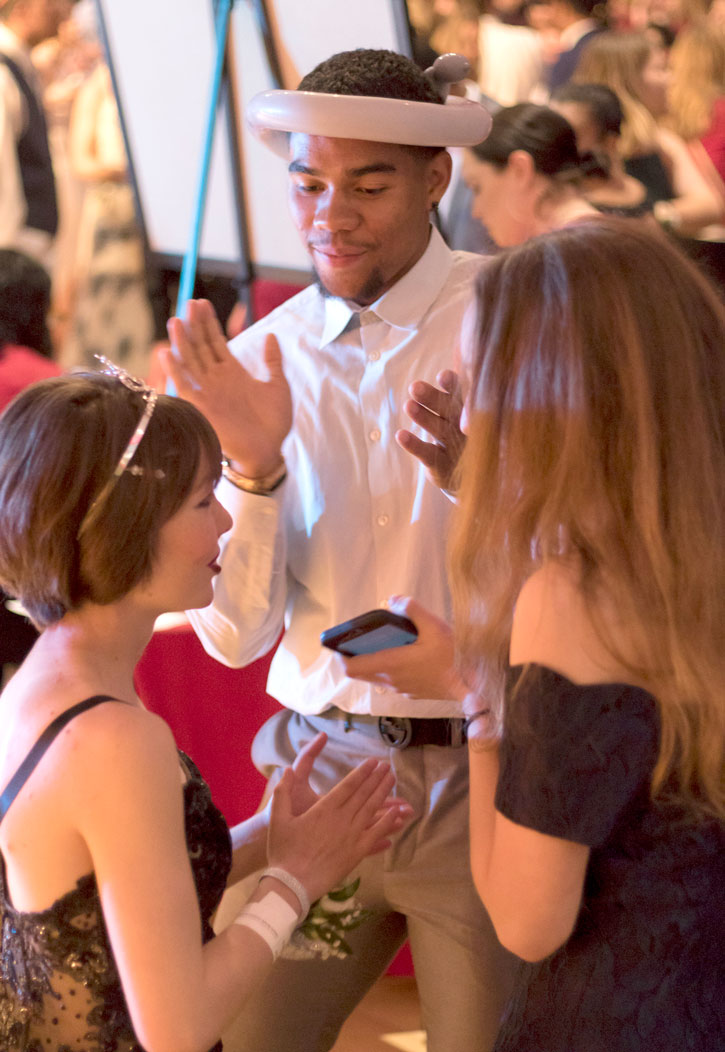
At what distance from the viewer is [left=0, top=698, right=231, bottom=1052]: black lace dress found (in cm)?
119

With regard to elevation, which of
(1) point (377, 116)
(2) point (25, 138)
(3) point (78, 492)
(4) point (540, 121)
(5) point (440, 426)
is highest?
(1) point (377, 116)

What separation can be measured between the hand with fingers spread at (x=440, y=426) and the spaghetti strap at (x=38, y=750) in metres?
0.56

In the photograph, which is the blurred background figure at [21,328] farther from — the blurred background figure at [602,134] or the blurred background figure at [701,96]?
the blurred background figure at [701,96]

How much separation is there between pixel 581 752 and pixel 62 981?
1.98 feet

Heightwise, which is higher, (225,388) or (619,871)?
(225,388)

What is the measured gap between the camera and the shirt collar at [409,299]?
1748 millimetres

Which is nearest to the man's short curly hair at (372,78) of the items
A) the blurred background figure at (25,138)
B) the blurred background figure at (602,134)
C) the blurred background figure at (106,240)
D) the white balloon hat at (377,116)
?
the white balloon hat at (377,116)

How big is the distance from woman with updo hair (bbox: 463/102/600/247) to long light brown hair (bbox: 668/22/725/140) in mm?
627

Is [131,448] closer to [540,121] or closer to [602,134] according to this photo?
[540,121]

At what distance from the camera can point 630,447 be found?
111cm

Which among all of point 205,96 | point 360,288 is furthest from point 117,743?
point 205,96

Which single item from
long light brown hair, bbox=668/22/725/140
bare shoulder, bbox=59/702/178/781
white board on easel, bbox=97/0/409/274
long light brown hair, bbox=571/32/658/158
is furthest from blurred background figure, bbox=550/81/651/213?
bare shoulder, bbox=59/702/178/781

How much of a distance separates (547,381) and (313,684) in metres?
0.76

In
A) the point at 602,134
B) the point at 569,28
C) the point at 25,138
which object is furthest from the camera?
the point at 25,138
